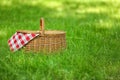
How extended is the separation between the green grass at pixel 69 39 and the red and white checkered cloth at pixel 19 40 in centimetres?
11

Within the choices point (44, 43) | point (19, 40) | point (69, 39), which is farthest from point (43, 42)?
point (69, 39)

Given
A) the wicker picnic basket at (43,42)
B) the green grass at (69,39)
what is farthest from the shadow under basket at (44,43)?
the green grass at (69,39)

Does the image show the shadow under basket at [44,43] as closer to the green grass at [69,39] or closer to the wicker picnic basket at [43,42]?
the wicker picnic basket at [43,42]

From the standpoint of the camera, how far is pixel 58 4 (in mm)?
10656

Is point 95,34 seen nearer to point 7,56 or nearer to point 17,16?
point 7,56

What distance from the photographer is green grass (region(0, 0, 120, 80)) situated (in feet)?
16.1

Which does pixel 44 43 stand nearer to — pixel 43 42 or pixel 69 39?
pixel 43 42

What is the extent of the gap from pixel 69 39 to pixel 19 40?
1.20 m

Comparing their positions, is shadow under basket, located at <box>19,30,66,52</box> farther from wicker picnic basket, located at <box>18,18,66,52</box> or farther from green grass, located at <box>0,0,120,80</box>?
green grass, located at <box>0,0,120,80</box>

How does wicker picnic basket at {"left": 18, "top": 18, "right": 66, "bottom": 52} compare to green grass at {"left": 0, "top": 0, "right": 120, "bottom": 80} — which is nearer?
green grass at {"left": 0, "top": 0, "right": 120, "bottom": 80}

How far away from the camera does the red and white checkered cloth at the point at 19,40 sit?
5630 mm

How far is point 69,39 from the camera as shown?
22.0ft

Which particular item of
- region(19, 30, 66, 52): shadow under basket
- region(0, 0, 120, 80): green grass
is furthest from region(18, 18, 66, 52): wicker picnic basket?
region(0, 0, 120, 80): green grass

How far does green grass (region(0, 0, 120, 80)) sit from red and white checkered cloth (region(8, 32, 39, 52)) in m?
0.11
